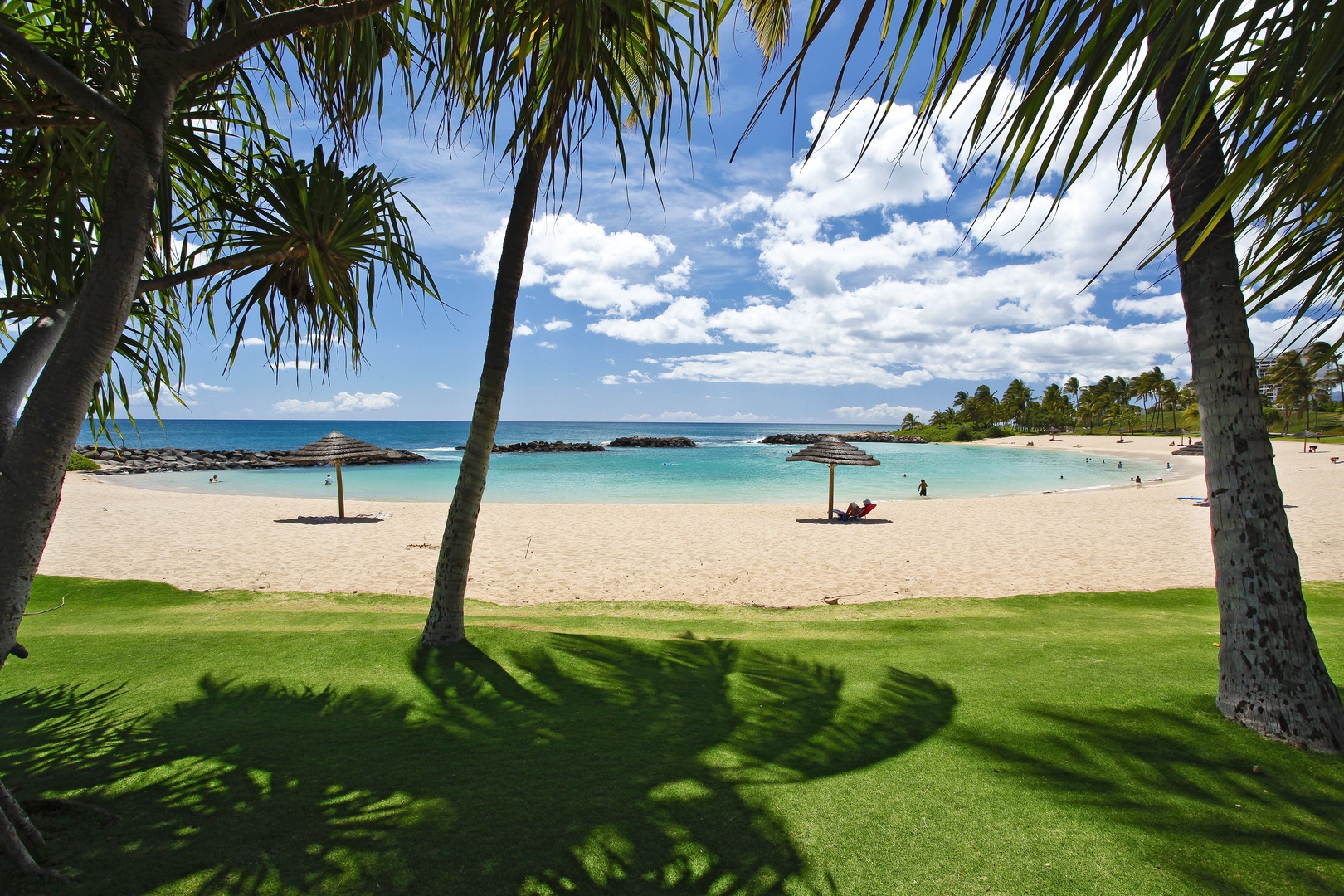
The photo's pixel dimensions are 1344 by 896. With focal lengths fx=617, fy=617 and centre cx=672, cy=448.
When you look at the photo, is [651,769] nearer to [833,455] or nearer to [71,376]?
→ [71,376]

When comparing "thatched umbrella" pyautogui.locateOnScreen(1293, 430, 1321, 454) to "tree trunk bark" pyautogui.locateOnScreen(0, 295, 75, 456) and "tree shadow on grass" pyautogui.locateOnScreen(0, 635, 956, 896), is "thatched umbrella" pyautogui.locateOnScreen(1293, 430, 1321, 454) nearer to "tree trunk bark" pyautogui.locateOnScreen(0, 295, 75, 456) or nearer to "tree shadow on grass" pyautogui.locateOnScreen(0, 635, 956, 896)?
"tree shadow on grass" pyautogui.locateOnScreen(0, 635, 956, 896)

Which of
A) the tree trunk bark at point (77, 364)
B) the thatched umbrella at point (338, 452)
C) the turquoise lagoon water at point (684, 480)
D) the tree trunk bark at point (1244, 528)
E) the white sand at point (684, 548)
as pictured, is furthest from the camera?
the turquoise lagoon water at point (684, 480)

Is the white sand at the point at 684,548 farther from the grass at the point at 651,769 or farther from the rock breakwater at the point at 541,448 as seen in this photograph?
the rock breakwater at the point at 541,448

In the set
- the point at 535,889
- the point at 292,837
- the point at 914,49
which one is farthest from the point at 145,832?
the point at 914,49

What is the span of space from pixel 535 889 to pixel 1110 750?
9.89 feet

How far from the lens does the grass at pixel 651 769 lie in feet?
7.48

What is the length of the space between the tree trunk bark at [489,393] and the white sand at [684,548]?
3.66 m

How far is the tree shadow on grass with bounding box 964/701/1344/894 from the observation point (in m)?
2.37

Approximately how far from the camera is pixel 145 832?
2.33 metres

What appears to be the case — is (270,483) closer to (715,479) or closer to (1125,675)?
(715,479)

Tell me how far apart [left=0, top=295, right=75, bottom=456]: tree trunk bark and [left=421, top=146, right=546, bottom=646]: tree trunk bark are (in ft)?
9.53

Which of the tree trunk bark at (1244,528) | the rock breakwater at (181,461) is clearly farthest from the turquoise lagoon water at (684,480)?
the tree trunk bark at (1244,528)

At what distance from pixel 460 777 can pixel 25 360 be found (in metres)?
2.51

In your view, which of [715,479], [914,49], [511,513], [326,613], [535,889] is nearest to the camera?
[914,49]
